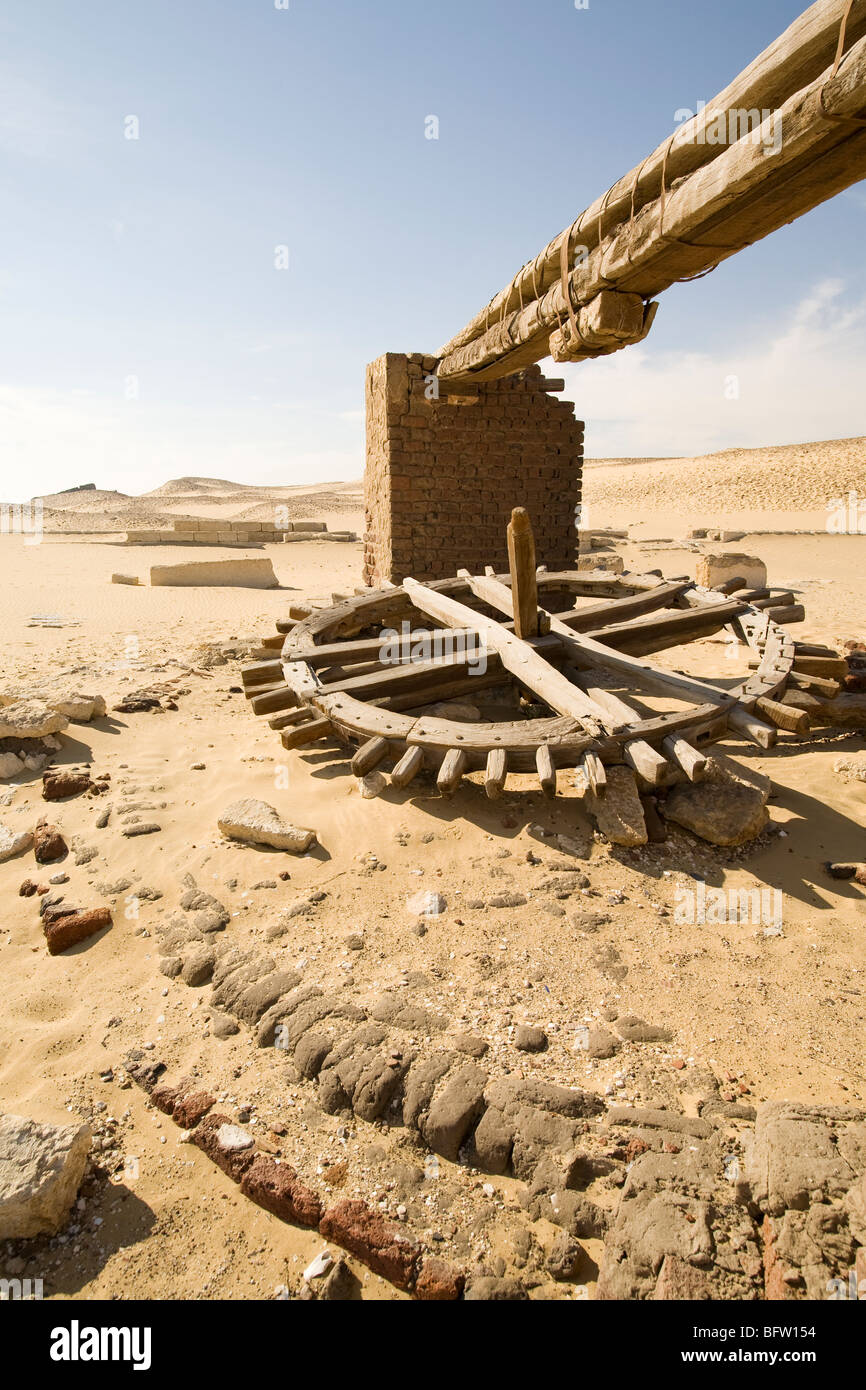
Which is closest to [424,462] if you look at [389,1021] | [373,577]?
[373,577]

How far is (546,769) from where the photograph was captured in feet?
11.9

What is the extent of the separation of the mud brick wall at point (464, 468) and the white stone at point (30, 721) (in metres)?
3.67

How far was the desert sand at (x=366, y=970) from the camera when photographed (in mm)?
2082

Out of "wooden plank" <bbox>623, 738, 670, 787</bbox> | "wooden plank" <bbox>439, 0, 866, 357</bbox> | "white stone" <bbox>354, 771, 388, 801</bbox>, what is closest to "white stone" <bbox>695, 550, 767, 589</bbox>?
"wooden plank" <bbox>439, 0, 866, 357</bbox>

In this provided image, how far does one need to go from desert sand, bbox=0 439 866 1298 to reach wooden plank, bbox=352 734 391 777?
0.96 ft

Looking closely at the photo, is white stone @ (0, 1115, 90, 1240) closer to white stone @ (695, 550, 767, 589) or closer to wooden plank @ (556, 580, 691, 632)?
wooden plank @ (556, 580, 691, 632)

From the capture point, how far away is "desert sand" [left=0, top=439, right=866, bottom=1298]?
2082 mm

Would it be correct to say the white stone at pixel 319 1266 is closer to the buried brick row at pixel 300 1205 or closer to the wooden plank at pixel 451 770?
the buried brick row at pixel 300 1205

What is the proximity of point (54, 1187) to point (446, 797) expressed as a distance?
8.75 ft

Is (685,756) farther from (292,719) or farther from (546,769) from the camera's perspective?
(292,719)

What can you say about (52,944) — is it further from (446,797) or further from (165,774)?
(446,797)

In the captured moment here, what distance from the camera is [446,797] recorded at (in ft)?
14.2

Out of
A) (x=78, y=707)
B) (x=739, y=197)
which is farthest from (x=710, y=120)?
(x=78, y=707)

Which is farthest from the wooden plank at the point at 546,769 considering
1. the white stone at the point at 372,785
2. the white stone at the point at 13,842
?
the white stone at the point at 13,842
